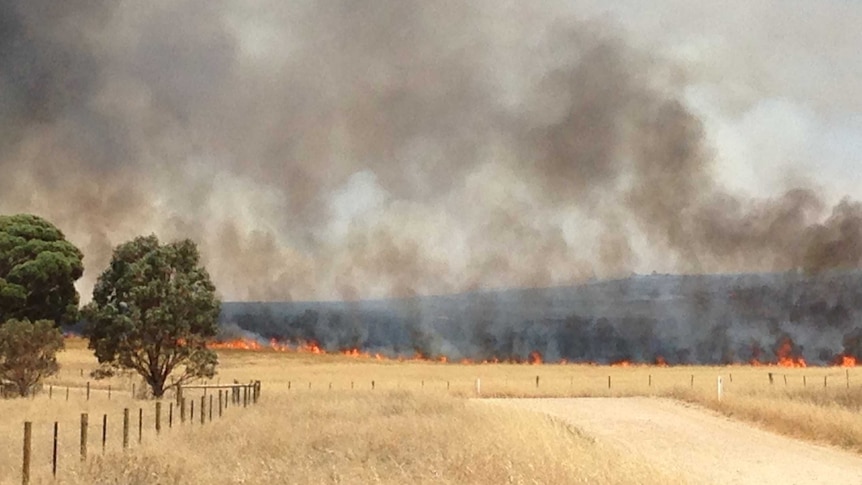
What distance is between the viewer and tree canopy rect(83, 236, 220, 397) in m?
43.0

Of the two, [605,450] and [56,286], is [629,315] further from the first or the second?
[605,450]

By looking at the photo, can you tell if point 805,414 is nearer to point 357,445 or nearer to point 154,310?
point 357,445

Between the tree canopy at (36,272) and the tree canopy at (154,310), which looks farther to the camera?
the tree canopy at (36,272)

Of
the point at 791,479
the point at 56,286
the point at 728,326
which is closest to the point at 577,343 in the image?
the point at 728,326

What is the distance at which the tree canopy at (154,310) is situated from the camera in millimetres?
42969

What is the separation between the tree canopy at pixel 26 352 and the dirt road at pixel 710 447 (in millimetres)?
24128

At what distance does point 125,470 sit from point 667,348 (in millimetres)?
116271

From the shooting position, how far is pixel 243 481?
553 inches

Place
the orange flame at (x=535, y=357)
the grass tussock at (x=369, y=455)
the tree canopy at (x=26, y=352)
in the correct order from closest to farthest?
the grass tussock at (x=369, y=455) < the tree canopy at (x=26, y=352) < the orange flame at (x=535, y=357)

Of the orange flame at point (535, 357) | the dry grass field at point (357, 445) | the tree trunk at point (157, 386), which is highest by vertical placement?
the dry grass field at point (357, 445)

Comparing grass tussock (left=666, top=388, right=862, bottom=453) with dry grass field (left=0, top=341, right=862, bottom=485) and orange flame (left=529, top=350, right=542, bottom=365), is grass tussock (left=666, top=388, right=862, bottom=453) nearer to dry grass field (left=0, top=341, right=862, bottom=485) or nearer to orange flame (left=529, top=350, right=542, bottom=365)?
dry grass field (left=0, top=341, right=862, bottom=485)

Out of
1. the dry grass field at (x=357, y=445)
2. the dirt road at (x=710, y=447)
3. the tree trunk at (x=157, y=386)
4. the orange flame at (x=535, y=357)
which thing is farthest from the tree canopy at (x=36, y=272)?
the orange flame at (x=535, y=357)

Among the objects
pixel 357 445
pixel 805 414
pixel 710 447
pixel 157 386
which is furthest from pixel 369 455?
pixel 157 386

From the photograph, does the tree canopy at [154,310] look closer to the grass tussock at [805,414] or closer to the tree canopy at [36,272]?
the tree canopy at [36,272]
